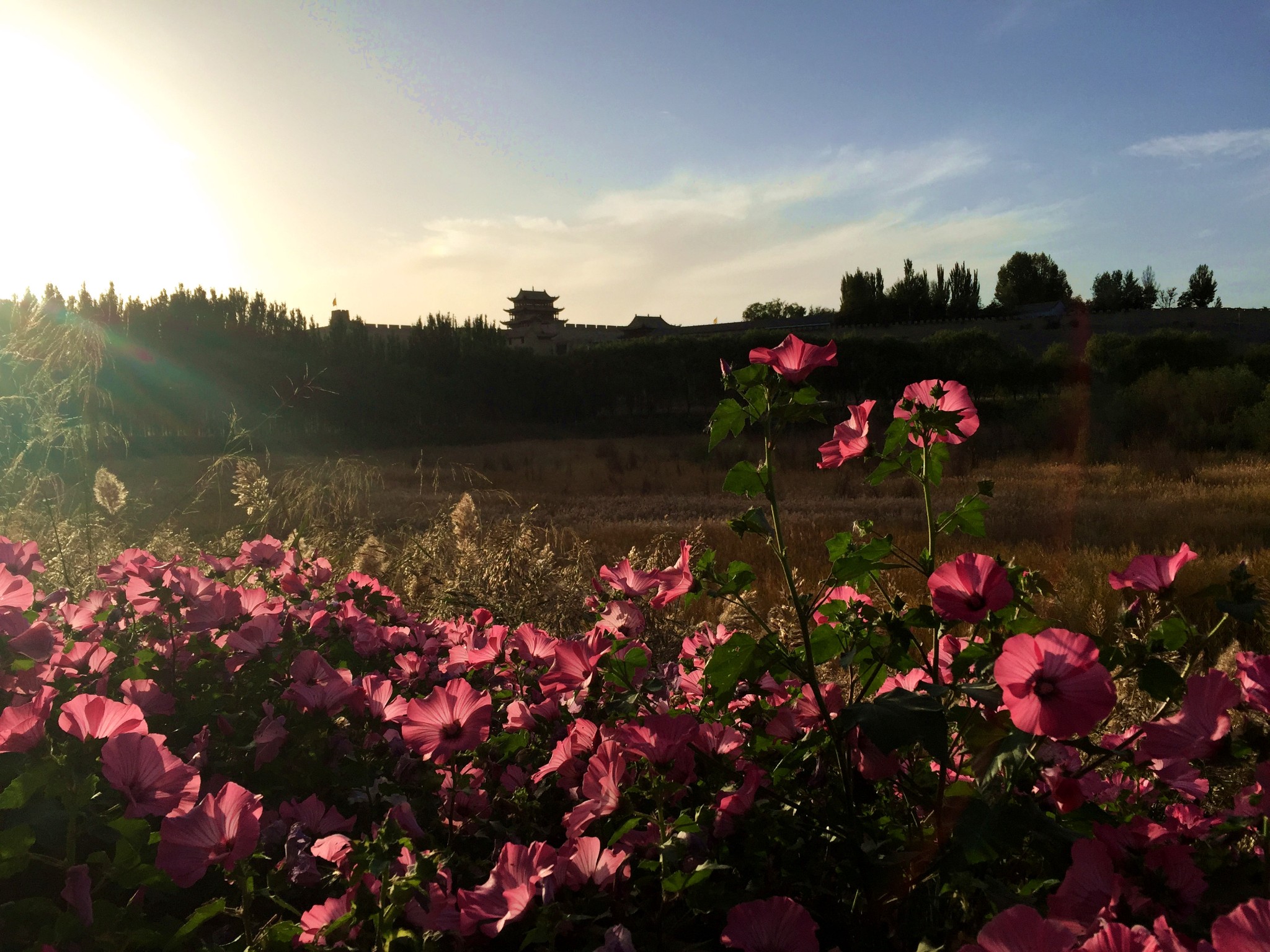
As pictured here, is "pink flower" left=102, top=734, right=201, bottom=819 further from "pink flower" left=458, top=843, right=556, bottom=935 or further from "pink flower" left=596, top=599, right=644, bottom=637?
"pink flower" left=596, top=599, right=644, bottom=637

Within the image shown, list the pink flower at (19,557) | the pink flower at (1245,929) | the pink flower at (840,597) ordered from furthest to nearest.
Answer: the pink flower at (19,557)
the pink flower at (840,597)
the pink flower at (1245,929)

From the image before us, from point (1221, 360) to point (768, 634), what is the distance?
30.4m

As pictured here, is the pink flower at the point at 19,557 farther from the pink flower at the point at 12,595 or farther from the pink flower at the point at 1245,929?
the pink flower at the point at 1245,929

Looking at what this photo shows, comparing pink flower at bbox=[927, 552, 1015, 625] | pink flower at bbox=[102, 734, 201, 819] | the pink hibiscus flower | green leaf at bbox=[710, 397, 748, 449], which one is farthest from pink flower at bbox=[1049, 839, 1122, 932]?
the pink hibiscus flower

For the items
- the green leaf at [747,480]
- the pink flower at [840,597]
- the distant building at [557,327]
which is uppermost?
the distant building at [557,327]

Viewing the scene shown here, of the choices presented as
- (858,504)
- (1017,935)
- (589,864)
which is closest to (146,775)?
(589,864)

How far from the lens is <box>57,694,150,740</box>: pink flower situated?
3.18 feet

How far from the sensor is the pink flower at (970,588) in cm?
89

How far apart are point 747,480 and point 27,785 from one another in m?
0.85

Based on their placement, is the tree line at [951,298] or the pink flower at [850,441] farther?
the tree line at [951,298]

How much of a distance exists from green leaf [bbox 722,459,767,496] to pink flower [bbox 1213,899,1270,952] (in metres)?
0.60

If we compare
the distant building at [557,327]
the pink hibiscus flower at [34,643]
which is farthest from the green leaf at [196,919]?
the distant building at [557,327]

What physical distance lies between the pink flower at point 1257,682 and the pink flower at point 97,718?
49.3 inches

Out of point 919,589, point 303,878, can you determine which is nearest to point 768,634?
point 303,878
